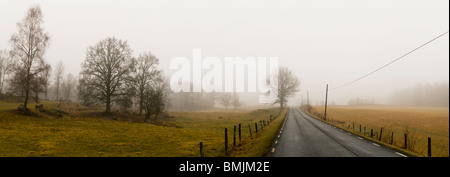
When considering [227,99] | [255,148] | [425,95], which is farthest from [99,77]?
[425,95]

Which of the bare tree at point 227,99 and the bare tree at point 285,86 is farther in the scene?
the bare tree at point 227,99

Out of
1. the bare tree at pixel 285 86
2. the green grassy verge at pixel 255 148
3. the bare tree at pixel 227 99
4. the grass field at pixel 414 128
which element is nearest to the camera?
the green grassy verge at pixel 255 148

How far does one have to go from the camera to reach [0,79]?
66188 millimetres

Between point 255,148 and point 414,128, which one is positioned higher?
point 255,148

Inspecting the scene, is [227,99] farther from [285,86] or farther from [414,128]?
[414,128]

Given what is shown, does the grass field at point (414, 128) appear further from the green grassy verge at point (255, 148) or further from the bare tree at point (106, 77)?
the bare tree at point (106, 77)

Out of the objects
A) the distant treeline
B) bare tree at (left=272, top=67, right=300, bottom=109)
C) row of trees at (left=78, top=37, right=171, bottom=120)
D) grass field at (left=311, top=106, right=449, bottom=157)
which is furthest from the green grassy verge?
the distant treeline

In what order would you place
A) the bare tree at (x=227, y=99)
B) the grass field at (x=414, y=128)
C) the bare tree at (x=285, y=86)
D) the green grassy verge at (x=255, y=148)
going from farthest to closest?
the bare tree at (x=227, y=99) → the bare tree at (x=285, y=86) → the grass field at (x=414, y=128) → the green grassy verge at (x=255, y=148)

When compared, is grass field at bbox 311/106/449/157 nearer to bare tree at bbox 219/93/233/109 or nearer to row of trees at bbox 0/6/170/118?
row of trees at bbox 0/6/170/118

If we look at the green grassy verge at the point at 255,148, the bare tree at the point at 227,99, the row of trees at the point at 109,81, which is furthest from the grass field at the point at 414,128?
the bare tree at the point at 227,99

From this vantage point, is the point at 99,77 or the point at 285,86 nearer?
the point at 99,77

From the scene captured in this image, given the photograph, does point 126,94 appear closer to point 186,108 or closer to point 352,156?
point 352,156
